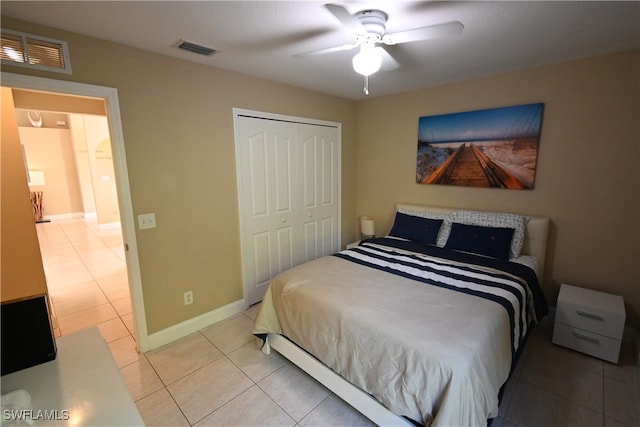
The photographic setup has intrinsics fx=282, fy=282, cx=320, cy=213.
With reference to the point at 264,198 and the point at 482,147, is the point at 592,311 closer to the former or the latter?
the point at 482,147

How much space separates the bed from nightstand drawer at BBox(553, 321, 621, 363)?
27 cm

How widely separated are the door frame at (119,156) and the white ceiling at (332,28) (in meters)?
0.34

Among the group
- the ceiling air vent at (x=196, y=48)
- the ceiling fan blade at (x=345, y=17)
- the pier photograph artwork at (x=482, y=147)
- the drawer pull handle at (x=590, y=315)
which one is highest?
the ceiling air vent at (x=196, y=48)

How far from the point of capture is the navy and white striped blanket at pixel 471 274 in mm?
1917

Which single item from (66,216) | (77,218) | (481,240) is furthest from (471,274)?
(66,216)

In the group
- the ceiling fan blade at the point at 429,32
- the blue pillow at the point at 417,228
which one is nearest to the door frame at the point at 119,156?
the ceiling fan blade at the point at 429,32

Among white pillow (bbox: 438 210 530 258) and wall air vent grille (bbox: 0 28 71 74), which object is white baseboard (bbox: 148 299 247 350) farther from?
white pillow (bbox: 438 210 530 258)

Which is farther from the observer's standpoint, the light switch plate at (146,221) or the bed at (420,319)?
the light switch plate at (146,221)

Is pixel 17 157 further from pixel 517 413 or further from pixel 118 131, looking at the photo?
pixel 517 413

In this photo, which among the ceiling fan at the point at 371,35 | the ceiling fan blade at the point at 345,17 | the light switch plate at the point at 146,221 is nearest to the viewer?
the ceiling fan blade at the point at 345,17

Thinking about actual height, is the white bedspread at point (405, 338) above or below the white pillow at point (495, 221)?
below

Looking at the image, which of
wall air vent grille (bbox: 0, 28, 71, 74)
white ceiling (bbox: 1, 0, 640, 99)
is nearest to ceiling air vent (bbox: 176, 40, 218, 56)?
white ceiling (bbox: 1, 0, 640, 99)

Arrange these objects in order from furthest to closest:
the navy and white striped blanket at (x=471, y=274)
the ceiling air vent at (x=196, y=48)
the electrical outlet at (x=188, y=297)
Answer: the electrical outlet at (x=188, y=297), the ceiling air vent at (x=196, y=48), the navy and white striped blanket at (x=471, y=274)

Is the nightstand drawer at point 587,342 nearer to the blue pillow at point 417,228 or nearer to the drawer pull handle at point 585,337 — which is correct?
the drawer pull handle at point 585,337
